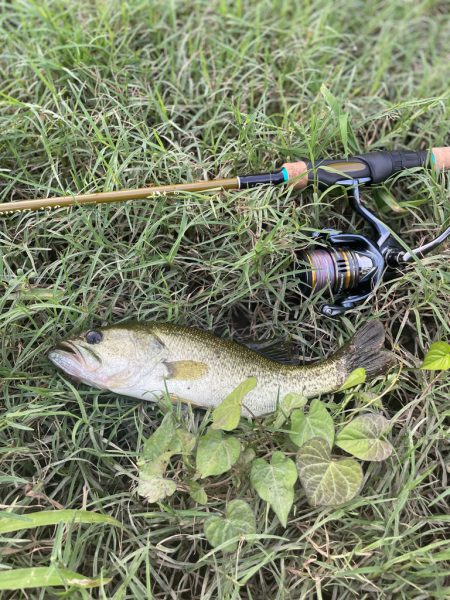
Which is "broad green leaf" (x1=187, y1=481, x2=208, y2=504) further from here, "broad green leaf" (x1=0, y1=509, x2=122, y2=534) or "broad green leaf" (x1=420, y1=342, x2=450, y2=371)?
"broad green leaf" (x1=420, y1=342, x2=450, y2=371)

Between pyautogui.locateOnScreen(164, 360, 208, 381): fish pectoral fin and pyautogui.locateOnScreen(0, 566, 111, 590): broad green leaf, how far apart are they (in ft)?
3.16

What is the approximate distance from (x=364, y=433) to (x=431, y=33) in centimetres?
323

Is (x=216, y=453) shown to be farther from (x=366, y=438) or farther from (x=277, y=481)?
(x=366, y=438)

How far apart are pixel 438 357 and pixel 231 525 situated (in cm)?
137

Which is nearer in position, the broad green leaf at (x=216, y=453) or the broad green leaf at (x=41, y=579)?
the broad green leaf at (x=41, y=579)

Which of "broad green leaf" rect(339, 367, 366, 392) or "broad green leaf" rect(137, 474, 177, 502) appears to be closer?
"broad green leaf" rect(137, 474, 177, 502)

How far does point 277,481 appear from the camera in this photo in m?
2.50

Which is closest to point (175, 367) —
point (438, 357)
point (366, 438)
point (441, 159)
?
point (366, 438)

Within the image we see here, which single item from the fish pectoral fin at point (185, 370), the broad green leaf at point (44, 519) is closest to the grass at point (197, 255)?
the broad green leaf at point (44, 519)

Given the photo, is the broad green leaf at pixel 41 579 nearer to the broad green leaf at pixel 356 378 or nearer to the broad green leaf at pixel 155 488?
the broad green leaf at pixel 155 488

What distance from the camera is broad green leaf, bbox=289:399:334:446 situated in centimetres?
263

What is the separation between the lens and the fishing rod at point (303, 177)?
2859mm

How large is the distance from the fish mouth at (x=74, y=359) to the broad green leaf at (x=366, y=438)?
1.27 meters

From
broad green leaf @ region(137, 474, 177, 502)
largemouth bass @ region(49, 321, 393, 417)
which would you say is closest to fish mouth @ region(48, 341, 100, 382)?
largemouth bass @ region(49, 321, 393, 417)
